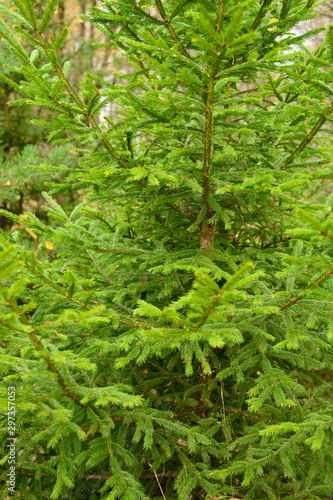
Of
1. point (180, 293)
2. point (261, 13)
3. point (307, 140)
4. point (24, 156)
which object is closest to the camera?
point (261, 13)

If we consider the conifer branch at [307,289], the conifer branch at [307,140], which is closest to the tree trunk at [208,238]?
the conifer branch at [307,140]

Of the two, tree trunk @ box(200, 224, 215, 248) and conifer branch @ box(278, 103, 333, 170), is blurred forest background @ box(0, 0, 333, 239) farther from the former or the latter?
tree trunk @ box(200, 224, 215, 248)

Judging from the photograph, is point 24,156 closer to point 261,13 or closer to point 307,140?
point 261,13

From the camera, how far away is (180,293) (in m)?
3.10

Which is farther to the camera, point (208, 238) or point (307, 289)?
point (208, 238)

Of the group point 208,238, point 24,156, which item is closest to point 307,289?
point 208,238

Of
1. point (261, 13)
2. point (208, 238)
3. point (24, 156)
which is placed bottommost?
point (208, 238)

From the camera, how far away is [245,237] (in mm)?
3557

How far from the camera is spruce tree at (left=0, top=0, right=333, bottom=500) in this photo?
5.65ft

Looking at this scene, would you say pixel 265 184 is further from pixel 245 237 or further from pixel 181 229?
pixel 245 237

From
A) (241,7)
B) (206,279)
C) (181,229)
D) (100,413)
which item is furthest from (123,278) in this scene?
(241,7)

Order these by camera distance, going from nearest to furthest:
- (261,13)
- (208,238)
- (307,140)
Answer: (261,13) → (307,140) → (208,238)

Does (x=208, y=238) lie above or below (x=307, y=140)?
below

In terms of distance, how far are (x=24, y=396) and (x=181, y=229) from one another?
1.83 metres
